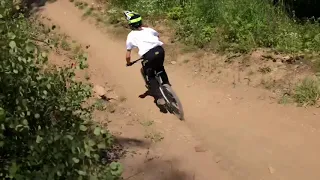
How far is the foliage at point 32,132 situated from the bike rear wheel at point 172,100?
299 cm

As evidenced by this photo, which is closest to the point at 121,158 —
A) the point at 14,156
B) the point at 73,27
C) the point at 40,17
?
the point at 14,156

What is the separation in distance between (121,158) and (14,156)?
253 cm

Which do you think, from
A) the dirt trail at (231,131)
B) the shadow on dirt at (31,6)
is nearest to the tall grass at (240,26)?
the dirt trail at (231,131)

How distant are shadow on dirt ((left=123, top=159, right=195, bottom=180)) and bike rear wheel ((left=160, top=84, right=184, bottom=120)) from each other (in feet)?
3.73

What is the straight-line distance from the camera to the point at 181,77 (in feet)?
27.0

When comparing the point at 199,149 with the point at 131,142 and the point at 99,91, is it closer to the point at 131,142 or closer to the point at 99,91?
the point at 131,142

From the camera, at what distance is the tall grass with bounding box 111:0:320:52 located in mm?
8031

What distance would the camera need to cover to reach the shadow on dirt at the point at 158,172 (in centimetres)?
543

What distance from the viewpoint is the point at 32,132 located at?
11.8 feet

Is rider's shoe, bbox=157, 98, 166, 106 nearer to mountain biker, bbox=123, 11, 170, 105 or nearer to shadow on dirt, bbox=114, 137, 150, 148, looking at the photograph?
mountain biker, bbox=123, 11, 170, 105

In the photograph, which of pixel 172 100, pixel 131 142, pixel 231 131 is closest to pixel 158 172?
pixel 131 142

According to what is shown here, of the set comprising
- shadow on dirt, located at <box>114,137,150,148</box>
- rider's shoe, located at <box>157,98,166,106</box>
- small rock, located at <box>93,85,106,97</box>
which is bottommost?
small rock, located at <box>93,85,106,97</box>

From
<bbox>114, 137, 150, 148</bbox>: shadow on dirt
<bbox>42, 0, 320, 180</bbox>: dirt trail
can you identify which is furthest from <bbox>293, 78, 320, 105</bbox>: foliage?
<bbox>114, 137, 150, 148</bbox>: shadow on dirt

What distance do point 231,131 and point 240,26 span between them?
9.93ft
